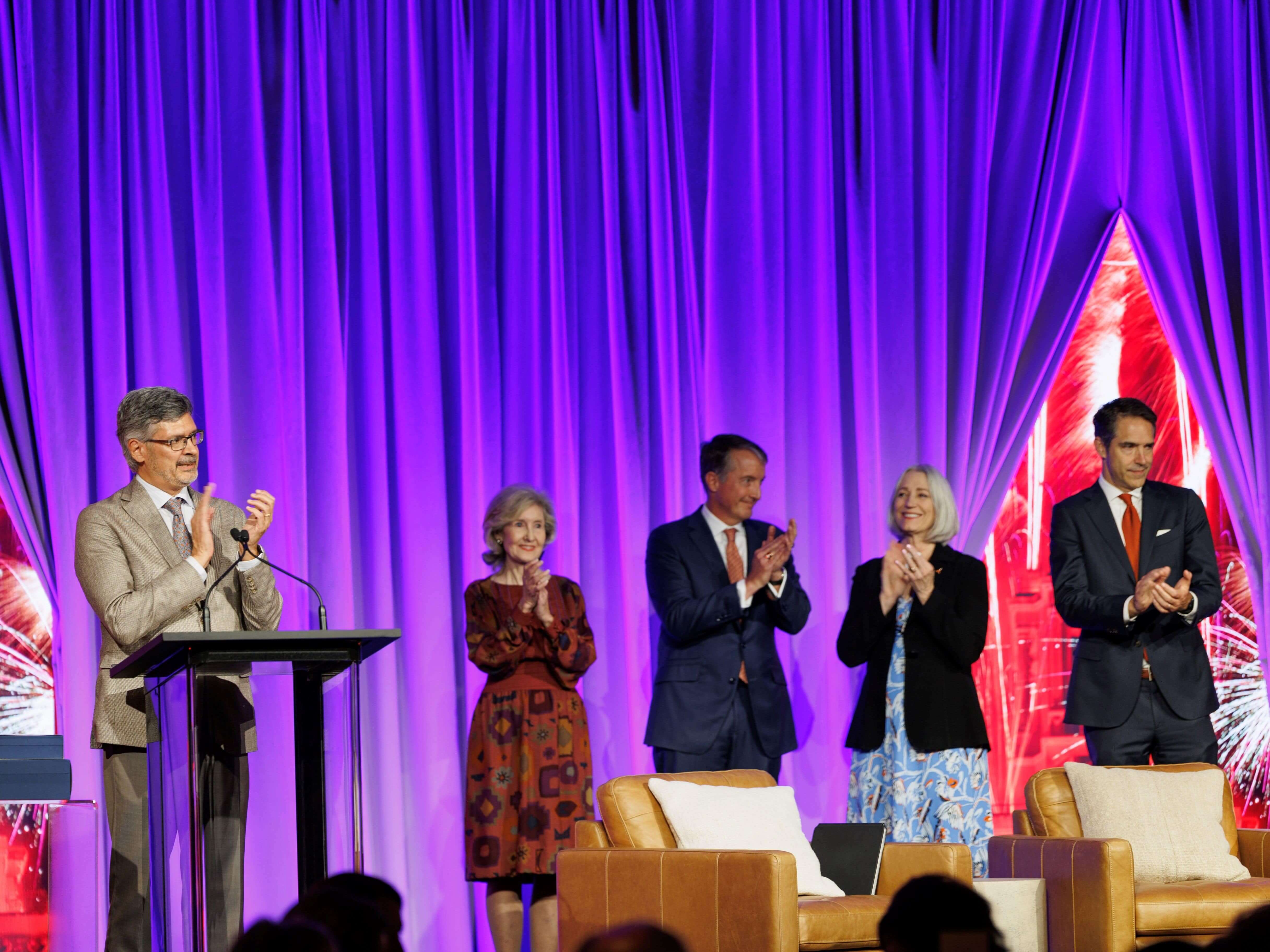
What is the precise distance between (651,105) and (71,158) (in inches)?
84.6

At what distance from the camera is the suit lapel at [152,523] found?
349 centimetres

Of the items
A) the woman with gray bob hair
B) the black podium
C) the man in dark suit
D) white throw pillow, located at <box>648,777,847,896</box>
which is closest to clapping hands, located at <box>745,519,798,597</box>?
the woman with gray bob hair

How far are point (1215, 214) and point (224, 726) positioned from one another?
4731mm

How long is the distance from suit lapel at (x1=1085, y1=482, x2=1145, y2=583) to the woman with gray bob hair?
469 millimetres

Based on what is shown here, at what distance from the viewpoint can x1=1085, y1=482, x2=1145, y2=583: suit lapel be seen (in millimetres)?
4828

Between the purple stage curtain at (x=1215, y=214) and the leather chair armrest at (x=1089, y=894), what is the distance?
7.21 feet

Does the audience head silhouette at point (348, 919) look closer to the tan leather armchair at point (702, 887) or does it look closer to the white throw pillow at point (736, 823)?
the tan leather armchair at point (702, 887)

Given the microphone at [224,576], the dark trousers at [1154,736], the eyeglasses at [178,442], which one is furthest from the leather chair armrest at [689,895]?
the dark trousers at [1154,736]

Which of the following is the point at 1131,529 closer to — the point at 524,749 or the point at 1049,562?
the point at 1049,562

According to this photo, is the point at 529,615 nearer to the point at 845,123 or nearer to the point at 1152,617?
the point at 1152,617

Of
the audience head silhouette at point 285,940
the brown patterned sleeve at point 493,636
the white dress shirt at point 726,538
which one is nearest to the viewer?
the audience head silhouette at point 285,940

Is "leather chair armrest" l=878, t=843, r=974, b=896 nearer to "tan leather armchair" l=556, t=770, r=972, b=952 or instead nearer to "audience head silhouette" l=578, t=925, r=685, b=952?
"tan leather armchair" l=556, t=770, r=972, b=952

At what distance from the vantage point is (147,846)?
3033 millimetres

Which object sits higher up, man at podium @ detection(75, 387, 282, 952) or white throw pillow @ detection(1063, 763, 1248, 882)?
man at podium @ detection(75, 387, 282, 952)
